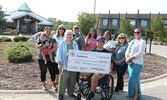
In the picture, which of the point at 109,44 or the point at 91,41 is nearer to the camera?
the point at 109,44

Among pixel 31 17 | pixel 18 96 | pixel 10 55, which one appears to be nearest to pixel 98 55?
pixel 18 96

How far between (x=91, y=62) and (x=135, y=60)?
1.26 metres

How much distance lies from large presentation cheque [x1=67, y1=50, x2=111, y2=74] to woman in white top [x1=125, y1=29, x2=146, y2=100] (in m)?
0.79

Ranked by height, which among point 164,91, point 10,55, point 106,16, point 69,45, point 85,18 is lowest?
point 164,91

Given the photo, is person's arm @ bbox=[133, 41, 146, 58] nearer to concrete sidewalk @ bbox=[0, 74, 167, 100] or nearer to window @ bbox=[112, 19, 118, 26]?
concrete sidewalk @ bbox=[0, 74, 167, 100]

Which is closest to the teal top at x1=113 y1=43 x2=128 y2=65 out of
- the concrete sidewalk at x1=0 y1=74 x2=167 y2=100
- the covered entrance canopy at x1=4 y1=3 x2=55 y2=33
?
the concrete sidewalk at x1=0 y1=74 x2=167 y2=100

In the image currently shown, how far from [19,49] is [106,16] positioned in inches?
2252

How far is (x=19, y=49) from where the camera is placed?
29.5ft

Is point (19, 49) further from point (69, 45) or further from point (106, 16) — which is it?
point (106, 16)

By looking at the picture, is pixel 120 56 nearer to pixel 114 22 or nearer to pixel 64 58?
pixel 64 58

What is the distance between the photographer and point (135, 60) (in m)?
4.71

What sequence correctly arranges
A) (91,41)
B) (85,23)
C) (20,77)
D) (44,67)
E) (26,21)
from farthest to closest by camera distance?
(26,21)
(85,23)
(20,77)
(91,41)
(44,67)

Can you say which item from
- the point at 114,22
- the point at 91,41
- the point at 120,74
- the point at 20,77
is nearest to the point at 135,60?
the point at 120,74

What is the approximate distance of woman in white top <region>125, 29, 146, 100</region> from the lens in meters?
4.62
